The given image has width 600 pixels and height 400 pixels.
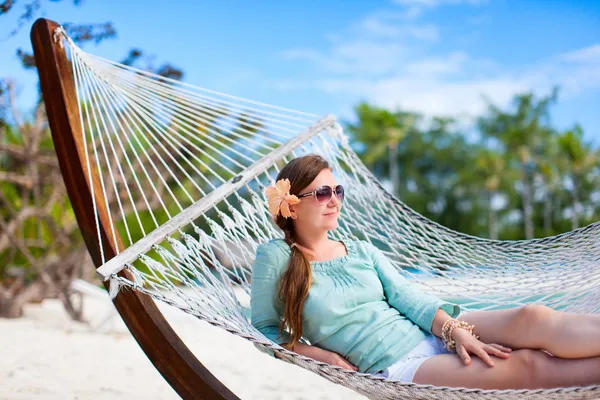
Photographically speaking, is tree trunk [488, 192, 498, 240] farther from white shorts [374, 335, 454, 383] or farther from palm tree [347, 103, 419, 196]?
white shorts [374, 335, 454, 383]

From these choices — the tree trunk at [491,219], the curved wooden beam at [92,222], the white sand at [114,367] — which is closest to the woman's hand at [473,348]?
the curved wooden beam at [92,222]

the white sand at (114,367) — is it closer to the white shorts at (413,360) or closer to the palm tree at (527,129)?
the white shorts at (413,360)

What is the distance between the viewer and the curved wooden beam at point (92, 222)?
1797 millimetres

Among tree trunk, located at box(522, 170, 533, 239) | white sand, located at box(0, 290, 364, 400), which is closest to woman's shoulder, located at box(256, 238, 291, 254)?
white sand, located at box(0, 290, 364, 400)

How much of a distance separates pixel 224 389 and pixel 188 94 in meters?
1.26

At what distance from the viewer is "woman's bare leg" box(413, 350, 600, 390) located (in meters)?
1.38

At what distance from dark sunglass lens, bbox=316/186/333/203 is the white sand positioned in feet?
4.51

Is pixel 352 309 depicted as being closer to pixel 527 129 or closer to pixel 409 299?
pixel 409 299

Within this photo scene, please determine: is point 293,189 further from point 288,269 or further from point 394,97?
point 394,97

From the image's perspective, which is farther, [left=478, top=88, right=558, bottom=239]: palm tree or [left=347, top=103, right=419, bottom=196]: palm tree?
[left=347, top=103, right=419, bottom=196]: palm tree

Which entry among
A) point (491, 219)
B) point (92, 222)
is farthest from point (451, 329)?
point (491, 219)

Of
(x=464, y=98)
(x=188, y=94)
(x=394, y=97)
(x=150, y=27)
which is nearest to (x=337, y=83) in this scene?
(x=394, y=97)

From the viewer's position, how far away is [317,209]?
1758 millimetres

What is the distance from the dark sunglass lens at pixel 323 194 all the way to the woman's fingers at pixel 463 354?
1.72ft
